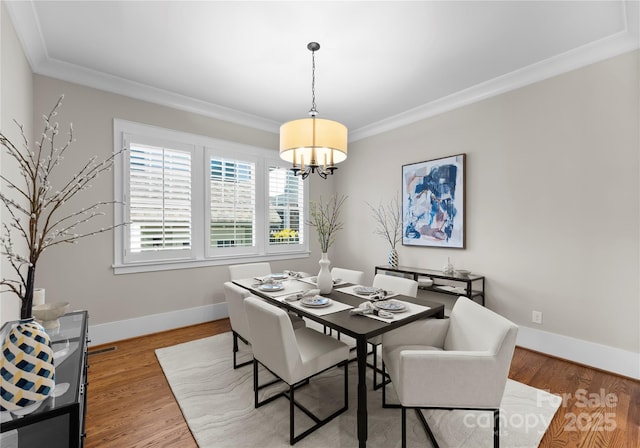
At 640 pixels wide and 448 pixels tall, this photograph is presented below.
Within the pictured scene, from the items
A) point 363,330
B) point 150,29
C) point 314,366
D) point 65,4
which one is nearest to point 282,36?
point 150,29

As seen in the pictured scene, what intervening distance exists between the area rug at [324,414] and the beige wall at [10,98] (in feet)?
4.11

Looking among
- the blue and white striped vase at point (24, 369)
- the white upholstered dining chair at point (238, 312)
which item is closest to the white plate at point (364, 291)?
the white upholstered dining chair at point (238, 312)

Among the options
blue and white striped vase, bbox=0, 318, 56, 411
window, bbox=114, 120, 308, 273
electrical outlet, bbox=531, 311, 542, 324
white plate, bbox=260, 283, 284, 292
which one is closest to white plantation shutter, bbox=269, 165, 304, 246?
window, bbox=114, 120, 308, 273

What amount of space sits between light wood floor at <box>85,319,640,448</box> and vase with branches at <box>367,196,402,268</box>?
1.89 metres

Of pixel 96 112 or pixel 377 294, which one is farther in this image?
pixel 96 112

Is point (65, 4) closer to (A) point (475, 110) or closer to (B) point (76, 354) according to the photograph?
(B) point (76, 354)

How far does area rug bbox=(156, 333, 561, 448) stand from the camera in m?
1.77

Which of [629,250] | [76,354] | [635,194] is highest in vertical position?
[635,194]

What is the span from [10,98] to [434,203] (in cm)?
402

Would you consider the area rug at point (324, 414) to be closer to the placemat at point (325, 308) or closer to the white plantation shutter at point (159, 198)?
the placemat at point (325, 308)

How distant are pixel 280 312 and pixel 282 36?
2182 millimetres

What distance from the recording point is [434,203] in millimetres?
3758

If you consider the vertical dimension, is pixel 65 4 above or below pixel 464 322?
above

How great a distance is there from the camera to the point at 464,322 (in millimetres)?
1851
